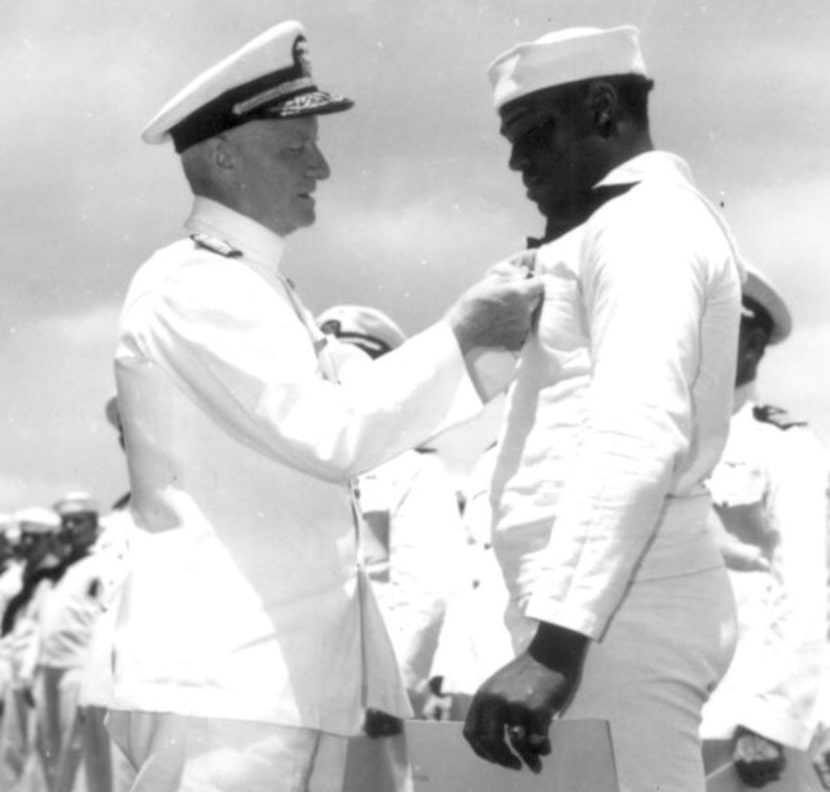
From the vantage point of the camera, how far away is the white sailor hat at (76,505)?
15164 millimetres

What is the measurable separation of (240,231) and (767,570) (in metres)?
2.50

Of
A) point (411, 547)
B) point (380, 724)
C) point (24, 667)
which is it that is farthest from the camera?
point (24, 667)

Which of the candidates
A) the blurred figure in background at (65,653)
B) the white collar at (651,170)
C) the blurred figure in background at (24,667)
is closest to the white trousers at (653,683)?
the white collar at (651,170)

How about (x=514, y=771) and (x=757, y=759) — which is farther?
(x=757, y=759)

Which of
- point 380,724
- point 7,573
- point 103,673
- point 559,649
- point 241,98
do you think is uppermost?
point 241,98

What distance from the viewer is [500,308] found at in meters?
3.32

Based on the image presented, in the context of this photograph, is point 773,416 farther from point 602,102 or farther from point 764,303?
point 602,102

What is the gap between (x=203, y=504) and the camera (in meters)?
3.37

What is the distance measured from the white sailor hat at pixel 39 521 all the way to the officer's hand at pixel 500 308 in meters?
12.6

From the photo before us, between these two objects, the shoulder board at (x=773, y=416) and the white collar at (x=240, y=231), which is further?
the shoulder board at (x=773, y=416)

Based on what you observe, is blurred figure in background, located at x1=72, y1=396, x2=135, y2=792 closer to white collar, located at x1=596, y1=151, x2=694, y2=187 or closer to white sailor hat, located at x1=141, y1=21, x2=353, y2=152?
white sailor hat, located at x1=141, y1=21, x2=353, y2=152

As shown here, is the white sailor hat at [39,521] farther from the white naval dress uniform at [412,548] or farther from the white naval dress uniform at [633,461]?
the white naval dress uniform at [633,461]

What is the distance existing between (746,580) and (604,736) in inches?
118

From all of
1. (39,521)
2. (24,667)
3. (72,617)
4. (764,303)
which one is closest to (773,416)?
(764,303)
